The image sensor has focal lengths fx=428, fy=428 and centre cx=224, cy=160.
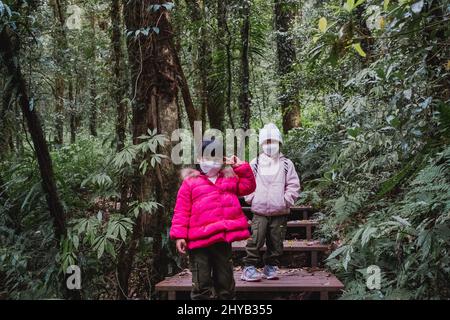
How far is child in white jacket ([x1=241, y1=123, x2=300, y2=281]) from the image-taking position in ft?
14.1

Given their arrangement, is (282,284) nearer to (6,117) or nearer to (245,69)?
(6,117)

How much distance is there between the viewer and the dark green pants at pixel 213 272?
11.1ft

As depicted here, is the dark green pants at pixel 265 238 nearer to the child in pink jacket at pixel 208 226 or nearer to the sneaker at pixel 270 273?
the sneaker at pixel 270 273

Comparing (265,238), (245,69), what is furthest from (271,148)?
(245,69)

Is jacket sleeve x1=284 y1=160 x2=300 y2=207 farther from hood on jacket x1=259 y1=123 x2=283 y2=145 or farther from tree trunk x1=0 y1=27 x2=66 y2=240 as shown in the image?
tree trunk x1=0 y1=27 x2=66 y2=240

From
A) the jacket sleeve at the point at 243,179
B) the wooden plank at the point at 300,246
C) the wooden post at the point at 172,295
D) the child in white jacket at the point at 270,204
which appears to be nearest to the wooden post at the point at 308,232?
the wooden plank at the point at 300,246

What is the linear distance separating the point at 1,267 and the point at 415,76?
422 cm

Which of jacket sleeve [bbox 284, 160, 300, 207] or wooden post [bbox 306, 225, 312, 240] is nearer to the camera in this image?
jacket sleeve [bbox 284, 160, 300, 207]

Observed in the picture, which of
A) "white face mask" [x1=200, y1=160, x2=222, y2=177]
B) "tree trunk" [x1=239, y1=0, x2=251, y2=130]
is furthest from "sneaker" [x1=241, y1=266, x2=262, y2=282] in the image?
"tree trunk" [x1=239, y1=0, x2=251, y2=130]

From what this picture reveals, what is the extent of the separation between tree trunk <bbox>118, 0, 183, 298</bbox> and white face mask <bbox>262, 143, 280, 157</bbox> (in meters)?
0.99

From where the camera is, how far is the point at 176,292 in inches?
152
